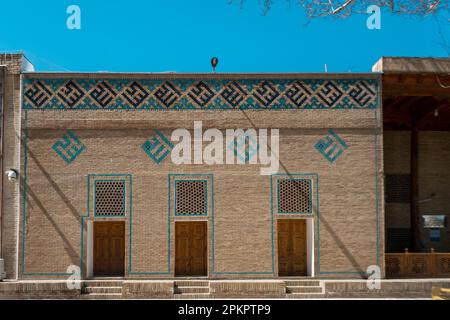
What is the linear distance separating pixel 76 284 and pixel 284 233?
17.5 feet

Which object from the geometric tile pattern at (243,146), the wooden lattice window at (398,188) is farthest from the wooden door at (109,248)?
the wooden lattice window at (398,188)

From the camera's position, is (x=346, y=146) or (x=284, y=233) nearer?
(x=346, y=146)

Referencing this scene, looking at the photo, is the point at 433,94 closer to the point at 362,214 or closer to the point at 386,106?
the point at 386,106

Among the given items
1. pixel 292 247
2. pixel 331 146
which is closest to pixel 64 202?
pixel 292 247

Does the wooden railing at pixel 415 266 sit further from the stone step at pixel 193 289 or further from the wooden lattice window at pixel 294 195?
the stone step at pixel 193 289

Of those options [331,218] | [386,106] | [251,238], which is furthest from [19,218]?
[386,106]

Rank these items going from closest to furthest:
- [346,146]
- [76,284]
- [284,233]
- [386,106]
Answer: [76,284]
[346,146]
[284,233]
[386,106]

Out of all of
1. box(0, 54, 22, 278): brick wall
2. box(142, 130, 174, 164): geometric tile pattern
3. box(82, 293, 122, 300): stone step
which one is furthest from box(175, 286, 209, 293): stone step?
box(0, 54, 22, 278): brick wall

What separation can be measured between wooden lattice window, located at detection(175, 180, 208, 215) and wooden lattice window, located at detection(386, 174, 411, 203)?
21.0ft

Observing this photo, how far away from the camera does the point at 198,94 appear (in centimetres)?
1205

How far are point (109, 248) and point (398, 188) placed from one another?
347 inches

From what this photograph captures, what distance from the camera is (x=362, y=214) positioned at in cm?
1190

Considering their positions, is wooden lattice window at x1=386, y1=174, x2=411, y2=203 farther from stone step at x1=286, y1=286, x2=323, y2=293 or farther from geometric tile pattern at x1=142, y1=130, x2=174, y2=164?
geometric tile pattern at x1=142, y1=130, x2=174, y2=164

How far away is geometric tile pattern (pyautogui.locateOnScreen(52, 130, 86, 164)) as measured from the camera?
11.8 metres
